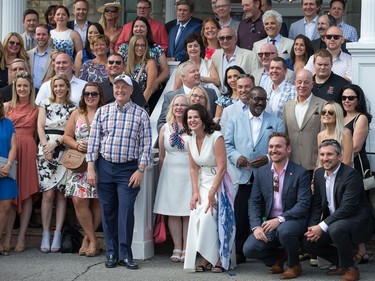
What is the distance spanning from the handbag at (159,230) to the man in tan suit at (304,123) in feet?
5.17

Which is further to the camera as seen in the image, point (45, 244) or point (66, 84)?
point (66, 84)

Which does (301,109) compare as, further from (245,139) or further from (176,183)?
(176,183)

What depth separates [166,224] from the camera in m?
11.7

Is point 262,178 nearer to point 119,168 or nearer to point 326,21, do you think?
point 119,168

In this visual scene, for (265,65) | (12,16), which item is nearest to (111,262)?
(265,65)

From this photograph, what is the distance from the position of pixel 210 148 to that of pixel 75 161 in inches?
63.1

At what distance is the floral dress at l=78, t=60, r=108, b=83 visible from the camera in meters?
12.8

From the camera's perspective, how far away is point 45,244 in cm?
1157

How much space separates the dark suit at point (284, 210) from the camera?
33.5 ft

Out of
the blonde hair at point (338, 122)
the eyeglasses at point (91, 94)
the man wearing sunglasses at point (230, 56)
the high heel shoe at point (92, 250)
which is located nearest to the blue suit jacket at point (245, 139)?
the blonde hair at point (338, 122)

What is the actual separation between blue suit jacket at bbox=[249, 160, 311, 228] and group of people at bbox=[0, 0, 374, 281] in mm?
12

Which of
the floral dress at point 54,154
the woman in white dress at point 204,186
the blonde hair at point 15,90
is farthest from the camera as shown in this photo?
the blonde hair at point 15,90

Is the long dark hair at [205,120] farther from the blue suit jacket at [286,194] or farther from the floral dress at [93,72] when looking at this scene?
the floral dress at [93,72]

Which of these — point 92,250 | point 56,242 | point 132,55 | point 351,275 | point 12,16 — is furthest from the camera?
point 12,16
